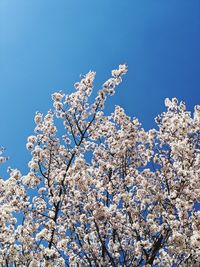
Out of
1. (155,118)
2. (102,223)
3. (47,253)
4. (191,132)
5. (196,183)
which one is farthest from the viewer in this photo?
(155,118)

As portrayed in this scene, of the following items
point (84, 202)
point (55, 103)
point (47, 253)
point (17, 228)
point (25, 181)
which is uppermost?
point (55, 103)

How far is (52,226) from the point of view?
11.6m

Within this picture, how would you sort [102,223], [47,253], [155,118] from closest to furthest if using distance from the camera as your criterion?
[47,253], [102,223], [155,118]

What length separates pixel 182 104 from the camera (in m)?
15.2

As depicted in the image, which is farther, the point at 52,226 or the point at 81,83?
the point at 81,83

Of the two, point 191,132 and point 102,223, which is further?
point 191,132

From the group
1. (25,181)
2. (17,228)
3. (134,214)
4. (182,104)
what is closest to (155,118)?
(182,104)

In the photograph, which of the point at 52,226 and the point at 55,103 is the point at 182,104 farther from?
the point at 52,226

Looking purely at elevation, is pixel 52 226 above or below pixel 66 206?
below

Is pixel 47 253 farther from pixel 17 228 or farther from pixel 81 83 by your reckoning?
pixel 81 83

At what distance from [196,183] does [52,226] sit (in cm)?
436

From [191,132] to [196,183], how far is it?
2954 mm

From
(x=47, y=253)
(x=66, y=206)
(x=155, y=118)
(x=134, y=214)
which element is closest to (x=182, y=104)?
(x=155, y=118)

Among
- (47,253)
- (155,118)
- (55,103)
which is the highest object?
(55,103)
